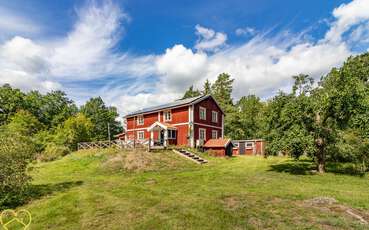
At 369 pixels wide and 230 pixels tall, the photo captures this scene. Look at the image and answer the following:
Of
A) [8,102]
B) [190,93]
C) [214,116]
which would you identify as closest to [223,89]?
[190,93]

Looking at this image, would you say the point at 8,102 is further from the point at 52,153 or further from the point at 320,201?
the point at 320,201

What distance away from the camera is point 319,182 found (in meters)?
11.4

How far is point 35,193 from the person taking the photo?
34.7 ft

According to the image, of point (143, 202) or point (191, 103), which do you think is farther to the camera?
point (191, 103)

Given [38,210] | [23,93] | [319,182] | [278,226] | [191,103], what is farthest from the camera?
[23,93]

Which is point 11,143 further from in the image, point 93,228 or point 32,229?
point 93,228

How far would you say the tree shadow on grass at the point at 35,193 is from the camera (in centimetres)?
909

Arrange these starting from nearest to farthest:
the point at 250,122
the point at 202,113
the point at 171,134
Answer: the point at 171,134 → the point at 202,113 → the point at 250,122

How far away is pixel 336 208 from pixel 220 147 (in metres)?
18.6

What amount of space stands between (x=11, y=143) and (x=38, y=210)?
345cm

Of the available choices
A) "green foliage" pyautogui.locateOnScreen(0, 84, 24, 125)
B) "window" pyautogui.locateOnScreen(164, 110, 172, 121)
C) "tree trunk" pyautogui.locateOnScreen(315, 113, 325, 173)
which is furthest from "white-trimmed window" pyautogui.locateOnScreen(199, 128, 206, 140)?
"green foliage" pyautogui.locateOnScreen(0, 84, 24, 125)

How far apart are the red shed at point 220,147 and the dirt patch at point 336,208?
17418 millimetres

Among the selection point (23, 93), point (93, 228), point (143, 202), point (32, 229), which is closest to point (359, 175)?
point (143, 202)

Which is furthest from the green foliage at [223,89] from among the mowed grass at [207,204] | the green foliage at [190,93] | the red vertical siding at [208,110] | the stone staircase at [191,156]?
the mowed grass at [207,204]
